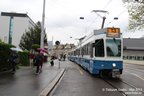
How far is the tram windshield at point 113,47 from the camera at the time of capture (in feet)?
28.4

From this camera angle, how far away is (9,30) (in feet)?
191

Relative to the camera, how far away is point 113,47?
8.70m

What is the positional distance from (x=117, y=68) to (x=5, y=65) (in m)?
8.17

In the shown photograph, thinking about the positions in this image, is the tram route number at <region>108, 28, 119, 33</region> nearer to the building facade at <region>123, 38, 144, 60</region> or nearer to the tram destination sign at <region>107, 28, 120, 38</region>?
the tram destination sign at <region>107, 28, 120, 38</region>

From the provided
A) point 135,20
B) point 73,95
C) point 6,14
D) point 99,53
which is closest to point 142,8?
point 135,20

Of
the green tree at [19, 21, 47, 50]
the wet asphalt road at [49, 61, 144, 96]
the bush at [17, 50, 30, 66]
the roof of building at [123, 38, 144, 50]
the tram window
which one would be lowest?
the wet asphalt road at [49, 61, 144, 96]

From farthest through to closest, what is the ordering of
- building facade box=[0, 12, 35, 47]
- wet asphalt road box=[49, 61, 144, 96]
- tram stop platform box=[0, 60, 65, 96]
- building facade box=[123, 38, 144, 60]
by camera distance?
building facade box=[123, 38, 144, 60] → building facade box=[0, 12, 35, 47] → wet asphalt road box=[49, 61, 144, 96] → tram stop platform box=[0, 60, 65, 96]

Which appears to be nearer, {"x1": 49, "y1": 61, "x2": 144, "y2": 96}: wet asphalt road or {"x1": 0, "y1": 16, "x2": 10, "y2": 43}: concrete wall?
{"x1": 49, "y1": 61, "x2": 144, "y2": 96}: wet asphalt road

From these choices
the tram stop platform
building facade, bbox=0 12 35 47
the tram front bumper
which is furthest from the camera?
building facade, bbox=0 12 35 47

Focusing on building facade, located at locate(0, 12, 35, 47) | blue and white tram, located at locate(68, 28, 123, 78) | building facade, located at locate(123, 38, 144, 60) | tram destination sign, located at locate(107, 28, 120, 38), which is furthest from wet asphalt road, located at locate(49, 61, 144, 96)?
building facade, located at locate(0, 12, 35, 47)

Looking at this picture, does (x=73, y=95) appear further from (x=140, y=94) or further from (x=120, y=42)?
(x=120, y=42)

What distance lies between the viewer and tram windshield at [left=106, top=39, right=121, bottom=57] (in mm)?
8664

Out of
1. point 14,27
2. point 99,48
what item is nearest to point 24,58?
point 99,48

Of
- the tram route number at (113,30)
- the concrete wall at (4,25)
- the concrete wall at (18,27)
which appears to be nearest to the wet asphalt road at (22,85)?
the tram route number at (113,30)
